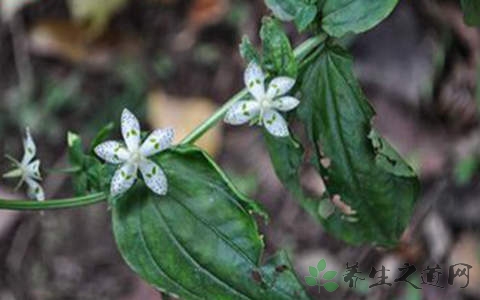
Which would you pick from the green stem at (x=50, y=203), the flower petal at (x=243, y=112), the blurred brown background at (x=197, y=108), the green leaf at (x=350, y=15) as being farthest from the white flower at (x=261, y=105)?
the blurred brown background at (x=197, y=108)

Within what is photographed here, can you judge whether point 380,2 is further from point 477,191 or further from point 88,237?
point 88,237

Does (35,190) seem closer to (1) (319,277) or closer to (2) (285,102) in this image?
(2) (285,102)

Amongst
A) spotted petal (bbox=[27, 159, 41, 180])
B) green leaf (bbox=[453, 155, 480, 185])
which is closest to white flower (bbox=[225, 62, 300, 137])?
spotted petal (bbox=[27, 159, 41, 180])

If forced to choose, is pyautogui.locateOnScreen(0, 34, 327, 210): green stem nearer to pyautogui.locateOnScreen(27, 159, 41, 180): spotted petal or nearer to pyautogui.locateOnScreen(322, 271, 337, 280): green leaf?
pyautogui.locateOnScreen(27, 159, 41, 180): spotted petal

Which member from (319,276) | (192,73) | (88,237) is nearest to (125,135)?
(319,276)

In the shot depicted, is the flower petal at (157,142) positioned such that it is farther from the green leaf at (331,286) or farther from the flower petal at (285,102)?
the green leaf at (331,286)

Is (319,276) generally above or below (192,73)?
below

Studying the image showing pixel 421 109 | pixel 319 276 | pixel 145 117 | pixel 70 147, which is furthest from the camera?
pixel 145 117
